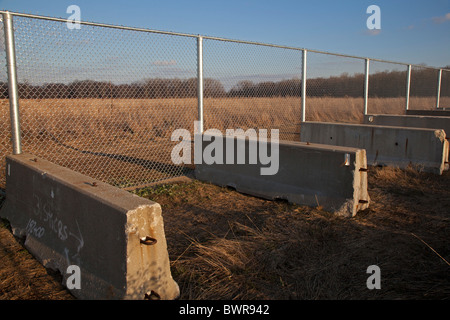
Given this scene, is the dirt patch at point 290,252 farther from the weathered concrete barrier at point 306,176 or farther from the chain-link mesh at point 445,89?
the chain-link mesh at point 445,89

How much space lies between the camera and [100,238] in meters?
2.64

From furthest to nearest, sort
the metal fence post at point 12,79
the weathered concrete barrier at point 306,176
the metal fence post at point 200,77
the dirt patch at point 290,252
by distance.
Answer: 1. the metal fence post at point 200,77
2. the weathered concrete barrier at point 306,176
3. the metal fence post at point 12,79
4. the dirt patch at point 290,252

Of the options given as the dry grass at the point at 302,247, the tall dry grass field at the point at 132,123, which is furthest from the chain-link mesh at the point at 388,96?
the dry grass at the point at 302,247

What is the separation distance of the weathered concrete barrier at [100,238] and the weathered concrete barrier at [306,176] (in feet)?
8.98

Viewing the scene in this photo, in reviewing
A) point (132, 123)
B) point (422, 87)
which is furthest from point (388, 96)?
point (132, 123)

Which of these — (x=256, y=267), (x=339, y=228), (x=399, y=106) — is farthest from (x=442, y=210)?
(x=399, y=106)

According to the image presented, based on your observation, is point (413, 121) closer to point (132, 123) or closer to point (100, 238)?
point (132, 123)

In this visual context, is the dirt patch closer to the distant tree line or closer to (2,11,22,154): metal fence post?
(2,11,22,154): metal fence post

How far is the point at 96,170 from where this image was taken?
22.8 ft

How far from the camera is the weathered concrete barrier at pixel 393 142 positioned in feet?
22.2

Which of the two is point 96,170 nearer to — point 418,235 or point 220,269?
point 220,269

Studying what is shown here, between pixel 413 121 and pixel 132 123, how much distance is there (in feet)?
28.1

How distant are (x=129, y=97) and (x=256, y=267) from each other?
439 centimetres

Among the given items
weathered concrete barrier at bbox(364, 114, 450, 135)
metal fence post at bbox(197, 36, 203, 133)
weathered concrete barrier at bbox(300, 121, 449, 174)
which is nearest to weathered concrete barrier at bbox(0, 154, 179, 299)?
metal fence post at bbox(197, 36, 203, 133)
